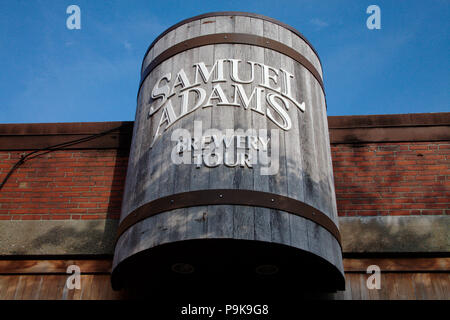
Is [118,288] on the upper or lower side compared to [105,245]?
lower

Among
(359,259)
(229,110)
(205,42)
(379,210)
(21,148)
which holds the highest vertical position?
(205,42)

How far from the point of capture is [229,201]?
4.68m

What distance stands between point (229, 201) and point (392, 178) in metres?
2.61

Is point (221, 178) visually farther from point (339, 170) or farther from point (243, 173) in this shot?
point (339, 170)

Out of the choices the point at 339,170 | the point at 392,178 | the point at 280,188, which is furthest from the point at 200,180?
the point at 392,178

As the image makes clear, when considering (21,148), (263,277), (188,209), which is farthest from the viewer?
(21,148)

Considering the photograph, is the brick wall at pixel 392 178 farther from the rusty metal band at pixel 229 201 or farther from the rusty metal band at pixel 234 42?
the rusty metal band at pixel 229 201

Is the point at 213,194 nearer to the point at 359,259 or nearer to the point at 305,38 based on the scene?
the point at 359,259

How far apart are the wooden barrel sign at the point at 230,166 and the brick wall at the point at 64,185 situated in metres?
0.93

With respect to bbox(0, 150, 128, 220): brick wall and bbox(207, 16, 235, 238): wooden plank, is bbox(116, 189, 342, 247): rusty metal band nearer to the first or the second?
bbox(207, 16, 235, 238): wooden plank

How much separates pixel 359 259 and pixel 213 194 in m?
2.03

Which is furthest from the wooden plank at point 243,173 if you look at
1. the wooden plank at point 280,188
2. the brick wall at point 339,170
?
the brick wall at point 339,170

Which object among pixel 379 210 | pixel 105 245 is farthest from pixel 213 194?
pixel 379 210
